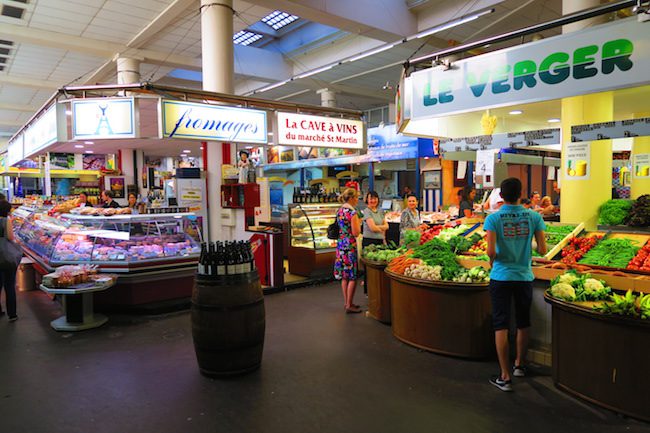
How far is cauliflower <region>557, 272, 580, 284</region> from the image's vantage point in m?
3.90

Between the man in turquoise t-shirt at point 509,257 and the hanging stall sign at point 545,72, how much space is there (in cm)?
94

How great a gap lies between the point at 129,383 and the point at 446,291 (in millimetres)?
3262

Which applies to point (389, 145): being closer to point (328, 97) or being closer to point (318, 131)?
point (328, 97)

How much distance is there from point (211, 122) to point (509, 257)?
4.37m

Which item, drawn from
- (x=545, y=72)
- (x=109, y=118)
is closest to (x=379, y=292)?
(x=545, y=72)

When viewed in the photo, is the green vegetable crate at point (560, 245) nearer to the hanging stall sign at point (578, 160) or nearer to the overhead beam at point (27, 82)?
the hanging stall sign at point (578, 160)

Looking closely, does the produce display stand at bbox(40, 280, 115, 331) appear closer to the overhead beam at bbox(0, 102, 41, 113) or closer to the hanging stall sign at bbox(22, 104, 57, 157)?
the hanging stall sign at bbox(22, 104, 57, 157)

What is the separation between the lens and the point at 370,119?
909 inches

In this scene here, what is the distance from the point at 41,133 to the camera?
7.33 m

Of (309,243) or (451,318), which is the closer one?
(451,318)

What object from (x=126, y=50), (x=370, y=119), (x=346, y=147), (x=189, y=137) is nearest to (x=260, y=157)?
(x=370, y=119)

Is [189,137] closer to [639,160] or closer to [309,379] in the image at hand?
[309,379]

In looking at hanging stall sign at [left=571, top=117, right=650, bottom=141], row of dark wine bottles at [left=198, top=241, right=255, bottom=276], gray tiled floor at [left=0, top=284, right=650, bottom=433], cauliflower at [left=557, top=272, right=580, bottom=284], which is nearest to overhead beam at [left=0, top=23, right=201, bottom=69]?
gray tiled floor at [left=0, top=284, right=650, bottom=433]

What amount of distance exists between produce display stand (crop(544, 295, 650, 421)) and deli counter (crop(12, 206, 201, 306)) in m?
5.19
